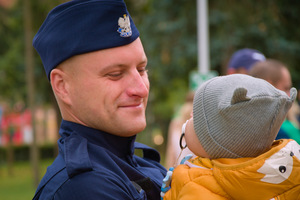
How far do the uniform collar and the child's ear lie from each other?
1.73ft

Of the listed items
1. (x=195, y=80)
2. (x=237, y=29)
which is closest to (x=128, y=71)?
(x=195, y=80)

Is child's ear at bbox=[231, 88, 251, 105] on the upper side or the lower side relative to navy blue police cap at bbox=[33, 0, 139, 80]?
lower

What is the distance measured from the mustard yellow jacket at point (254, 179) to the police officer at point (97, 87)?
0.26 metres

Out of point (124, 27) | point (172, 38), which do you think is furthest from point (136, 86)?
point (172, 38)

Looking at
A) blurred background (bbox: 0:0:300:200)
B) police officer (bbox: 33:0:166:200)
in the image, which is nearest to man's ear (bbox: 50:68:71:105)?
police officer (bbox: 33:0:166:200)

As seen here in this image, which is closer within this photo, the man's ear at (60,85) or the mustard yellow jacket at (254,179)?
the mustard yellow jacket at (254,179)

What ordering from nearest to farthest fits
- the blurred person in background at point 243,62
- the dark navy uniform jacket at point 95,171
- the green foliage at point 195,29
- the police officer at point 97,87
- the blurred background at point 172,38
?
the dark navy uniform jacket at point 95,171 < the police officer at point 97,87 < the blurred person in background at point 243,62 < the blurred background at point 172,38 < the green foliage at point 195,29

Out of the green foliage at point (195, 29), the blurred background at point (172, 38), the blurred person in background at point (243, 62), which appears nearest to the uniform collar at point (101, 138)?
the blurred person in background at point (243, 62)

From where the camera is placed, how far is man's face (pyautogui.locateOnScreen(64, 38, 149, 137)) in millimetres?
1763

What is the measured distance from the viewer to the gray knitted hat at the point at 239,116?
1652mm

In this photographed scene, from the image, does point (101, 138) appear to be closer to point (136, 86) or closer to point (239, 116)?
point (136, 86)

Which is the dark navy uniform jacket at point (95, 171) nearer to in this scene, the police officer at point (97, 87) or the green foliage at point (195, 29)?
the police officer at point (97, 87)

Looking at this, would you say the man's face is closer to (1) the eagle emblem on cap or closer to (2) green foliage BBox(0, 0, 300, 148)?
(1) the eagle emblem on cap

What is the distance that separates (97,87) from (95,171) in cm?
34
